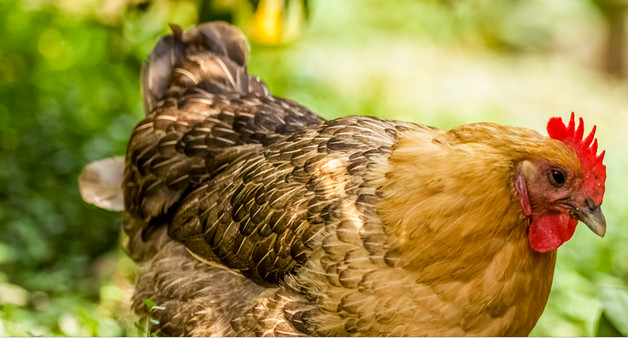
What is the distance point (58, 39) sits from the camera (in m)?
6.15

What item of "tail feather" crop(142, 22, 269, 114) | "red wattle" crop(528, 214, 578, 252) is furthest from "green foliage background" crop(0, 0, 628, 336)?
"red wattle" crop(528, 214, 578, 252)

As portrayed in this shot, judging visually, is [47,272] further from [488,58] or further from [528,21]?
[528,21]

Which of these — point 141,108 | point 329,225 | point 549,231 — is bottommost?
point 141,108

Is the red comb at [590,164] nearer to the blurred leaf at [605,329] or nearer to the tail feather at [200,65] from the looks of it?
the blurred leaf at [605,329]

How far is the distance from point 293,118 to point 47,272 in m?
1.98

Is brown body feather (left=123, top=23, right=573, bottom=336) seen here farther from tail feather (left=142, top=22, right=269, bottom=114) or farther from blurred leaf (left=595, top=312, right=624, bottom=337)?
blurred leaf (left=595, top=312, right=624, bottom=337)

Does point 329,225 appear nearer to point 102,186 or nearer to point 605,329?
point 605,329

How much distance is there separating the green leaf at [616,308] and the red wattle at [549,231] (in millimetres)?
778

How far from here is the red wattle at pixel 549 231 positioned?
8.21 feet

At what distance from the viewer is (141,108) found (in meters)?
5.85

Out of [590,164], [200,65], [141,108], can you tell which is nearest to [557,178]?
[590,164]

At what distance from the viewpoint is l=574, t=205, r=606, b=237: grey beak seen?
244cm

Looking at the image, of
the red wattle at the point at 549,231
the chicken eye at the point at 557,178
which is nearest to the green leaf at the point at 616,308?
the red wattle at the point at 549,231

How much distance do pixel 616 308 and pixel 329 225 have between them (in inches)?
51.9
